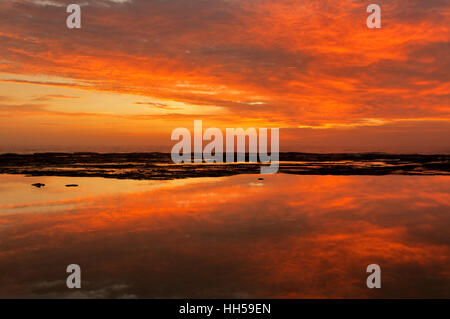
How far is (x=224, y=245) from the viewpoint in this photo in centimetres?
878

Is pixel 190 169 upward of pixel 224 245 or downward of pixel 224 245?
upward

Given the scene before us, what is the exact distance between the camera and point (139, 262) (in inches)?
299

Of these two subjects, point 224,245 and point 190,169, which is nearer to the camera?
point 224,245

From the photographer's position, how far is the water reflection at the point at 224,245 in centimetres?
642

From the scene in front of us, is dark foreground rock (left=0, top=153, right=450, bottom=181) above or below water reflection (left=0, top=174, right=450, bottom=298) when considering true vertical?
above

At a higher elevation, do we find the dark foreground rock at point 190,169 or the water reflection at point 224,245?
the dark foreground rock at point 190,169

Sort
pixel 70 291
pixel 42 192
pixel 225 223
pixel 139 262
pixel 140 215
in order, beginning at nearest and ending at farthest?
pixel 70 291
pixel 139 262
pixel 225 223
pixel 140 215
pixel 42 192

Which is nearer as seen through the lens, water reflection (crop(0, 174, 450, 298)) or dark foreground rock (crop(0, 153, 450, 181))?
water reflection (crop(0, 174, 450, 298))

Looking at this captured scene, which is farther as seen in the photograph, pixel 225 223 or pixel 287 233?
pixel 225 223

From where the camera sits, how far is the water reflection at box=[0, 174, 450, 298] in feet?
21.1

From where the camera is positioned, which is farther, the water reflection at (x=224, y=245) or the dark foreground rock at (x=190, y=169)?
the dark foreground rock at (x=190, y=169)

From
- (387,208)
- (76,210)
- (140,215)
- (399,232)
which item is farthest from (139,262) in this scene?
(387,208)
